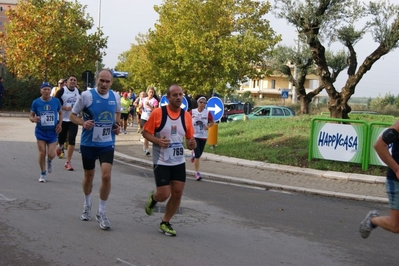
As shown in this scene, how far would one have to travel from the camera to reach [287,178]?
13.2 metres

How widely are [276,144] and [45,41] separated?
24028mm

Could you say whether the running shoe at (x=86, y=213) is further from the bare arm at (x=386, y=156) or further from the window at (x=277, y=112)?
the window at (x=277, y=112)

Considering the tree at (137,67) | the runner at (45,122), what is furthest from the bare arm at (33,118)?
the tree at (137,67)

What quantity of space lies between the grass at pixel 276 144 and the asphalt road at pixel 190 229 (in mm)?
3080

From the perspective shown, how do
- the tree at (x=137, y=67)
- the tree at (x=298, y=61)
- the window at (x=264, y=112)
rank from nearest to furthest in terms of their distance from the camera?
1. the window at (x=264, y=112)
2. the tree at (x=298, y=61)
3. the tree at (x=137, y=67)

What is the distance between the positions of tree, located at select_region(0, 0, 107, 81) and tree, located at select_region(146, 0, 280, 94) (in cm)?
576

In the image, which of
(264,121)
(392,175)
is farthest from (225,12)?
(392,175)

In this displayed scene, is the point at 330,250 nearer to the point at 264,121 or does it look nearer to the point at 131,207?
the point at 131,207

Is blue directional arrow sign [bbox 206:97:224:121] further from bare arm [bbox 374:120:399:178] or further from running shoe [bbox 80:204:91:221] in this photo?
bare arm [bbox 374:120:399:178]

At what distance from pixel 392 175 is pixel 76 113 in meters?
3.86

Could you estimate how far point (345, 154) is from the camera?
14.2 metres

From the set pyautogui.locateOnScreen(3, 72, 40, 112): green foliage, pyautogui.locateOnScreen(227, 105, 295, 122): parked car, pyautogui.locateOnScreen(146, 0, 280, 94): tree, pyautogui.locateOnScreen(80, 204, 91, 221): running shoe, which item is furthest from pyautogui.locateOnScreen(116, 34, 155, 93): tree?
pyautogui.locateOnScreen(80, 204, 91, 221): running shoe

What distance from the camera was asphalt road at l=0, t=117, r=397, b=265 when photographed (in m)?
6.29

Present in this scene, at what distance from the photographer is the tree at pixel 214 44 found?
36469mm
